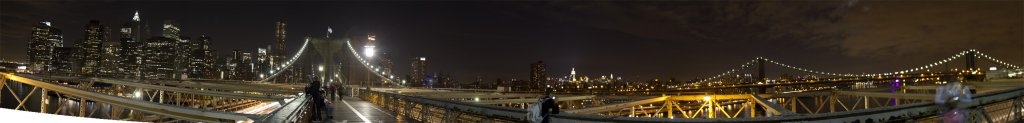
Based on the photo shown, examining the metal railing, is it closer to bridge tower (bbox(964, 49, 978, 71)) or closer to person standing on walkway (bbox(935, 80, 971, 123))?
person standing on walkway (bbox(935, 80, 971, 123))

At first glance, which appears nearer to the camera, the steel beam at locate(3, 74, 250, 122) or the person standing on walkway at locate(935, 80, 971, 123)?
the person standing on walkway at locate(935, 80, 971, 123)

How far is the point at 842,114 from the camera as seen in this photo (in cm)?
1053

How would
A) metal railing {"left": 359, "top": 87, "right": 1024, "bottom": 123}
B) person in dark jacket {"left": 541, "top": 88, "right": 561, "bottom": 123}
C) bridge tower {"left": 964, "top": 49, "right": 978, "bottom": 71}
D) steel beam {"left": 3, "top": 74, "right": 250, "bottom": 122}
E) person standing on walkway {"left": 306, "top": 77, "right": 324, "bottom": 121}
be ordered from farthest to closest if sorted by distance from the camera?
bridge tower {"left": 964, "top": 49, "right": 978, "bottom": 71}, person standing on walkway {"left": 306, "top": 77, "right": 324, "bottom": 121}, steel beam {"left": 3, "top": 74, "right": 250, "bottom": 122}, person in dark jacket {"left": 541, "top": 88, "right": 561, "bottom": 123}, metal railing {"left": 359, "top": 87, "right": 1024, "bottom": 123}

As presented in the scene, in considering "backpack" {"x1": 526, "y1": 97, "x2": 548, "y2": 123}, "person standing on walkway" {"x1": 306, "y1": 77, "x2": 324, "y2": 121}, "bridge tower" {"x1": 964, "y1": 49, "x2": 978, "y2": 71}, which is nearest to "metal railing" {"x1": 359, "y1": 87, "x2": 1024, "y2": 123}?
"backpack" {"x1": 526, "y1": 97, "x2": 548, "y2": 123}

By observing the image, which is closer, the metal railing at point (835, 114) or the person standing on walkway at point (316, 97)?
the metal railing at point (835, 114)

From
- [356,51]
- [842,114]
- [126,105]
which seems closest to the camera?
[842,114]

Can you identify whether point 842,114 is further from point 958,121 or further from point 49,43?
point 49,43

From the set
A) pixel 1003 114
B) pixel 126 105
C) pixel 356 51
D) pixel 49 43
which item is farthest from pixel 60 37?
pixel 1003 114

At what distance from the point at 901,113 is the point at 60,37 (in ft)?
710

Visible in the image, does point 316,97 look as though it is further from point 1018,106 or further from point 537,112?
point 1018,106

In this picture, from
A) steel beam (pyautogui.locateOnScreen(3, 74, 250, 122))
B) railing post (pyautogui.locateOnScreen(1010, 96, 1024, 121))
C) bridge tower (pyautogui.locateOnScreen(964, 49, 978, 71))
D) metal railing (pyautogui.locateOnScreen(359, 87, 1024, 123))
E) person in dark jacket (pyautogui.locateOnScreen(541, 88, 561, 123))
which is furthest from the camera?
bridge tower (pyautogui.locateOnScreen(964, 49, 978, 71))

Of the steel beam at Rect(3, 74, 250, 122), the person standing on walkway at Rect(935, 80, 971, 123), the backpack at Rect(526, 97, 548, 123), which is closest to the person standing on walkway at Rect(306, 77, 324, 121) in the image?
the steel beam at Rect(3, 74, 250, 122)

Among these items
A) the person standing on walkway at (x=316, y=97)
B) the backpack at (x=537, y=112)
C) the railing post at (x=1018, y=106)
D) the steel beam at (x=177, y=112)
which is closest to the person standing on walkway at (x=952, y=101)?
the railing post at (x=1018, y=106)

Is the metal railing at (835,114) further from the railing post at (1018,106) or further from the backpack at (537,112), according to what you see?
the backpack at (537,112)
